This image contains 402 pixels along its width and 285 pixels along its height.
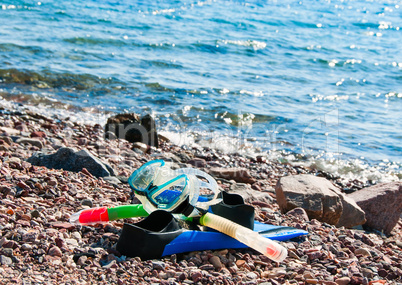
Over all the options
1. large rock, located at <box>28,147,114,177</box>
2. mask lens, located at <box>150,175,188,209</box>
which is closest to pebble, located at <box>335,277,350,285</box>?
mask lens, located at <box>150,175,188,209</box>

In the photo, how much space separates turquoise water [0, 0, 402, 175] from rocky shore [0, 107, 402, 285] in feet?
11.9

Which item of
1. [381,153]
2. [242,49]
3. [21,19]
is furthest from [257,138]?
[21,19]

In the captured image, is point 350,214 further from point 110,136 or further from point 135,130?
point 110,136

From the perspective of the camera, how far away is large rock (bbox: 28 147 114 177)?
5059 millimetres

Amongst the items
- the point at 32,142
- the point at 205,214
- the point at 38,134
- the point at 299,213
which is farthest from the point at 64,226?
the point at 38,134

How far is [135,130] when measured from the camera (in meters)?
7.79

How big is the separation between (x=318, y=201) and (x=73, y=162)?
265 cm

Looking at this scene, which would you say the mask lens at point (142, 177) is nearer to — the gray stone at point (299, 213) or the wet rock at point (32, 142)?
the gray stone at point (299, 213)

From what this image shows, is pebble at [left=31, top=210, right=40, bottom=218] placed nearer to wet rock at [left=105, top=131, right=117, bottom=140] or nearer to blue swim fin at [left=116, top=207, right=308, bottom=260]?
blue swim fin at [left=116, top=207, right=308, bottom=260]

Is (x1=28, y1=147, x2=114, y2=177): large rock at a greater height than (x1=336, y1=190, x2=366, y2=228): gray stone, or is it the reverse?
(x1=28, y1=147, x2=114, y2=177): large rock

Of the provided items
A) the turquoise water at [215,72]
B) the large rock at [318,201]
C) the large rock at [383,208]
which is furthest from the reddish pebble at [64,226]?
the turquoise water at [215,72]

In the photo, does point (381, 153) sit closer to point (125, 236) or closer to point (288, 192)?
point (288, 192)

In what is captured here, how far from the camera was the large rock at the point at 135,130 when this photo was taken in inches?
304

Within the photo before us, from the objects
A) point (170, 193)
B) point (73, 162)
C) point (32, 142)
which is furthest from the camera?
point (32, 142)
